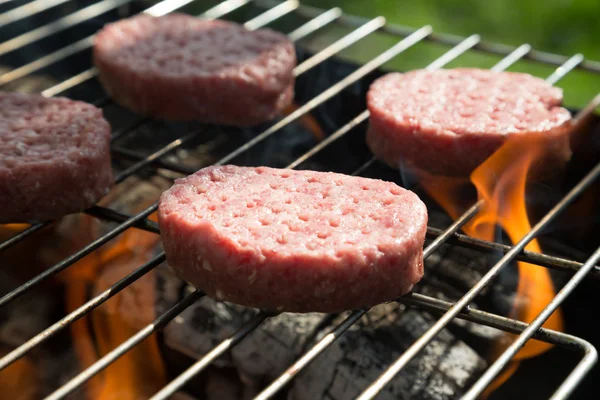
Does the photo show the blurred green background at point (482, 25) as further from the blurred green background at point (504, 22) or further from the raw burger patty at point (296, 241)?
the raw burger patty at point (296, 241)

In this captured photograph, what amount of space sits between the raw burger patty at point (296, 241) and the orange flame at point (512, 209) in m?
0.39

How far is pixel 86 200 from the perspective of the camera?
2188 mm

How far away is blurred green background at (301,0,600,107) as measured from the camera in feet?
14.6

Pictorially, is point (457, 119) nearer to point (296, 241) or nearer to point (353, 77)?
point (353, 77)

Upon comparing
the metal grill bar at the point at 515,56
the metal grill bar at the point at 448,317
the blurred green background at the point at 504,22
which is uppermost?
the metal grill bar at the point at 448,317

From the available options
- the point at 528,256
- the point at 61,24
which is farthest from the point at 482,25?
the point at 528,256

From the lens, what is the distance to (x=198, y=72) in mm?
2639

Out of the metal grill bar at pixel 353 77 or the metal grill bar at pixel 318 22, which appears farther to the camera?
the metal grill bar at pixel 318 22

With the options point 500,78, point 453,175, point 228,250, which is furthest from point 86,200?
point 500,78

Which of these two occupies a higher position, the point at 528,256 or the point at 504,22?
the point at 528,256

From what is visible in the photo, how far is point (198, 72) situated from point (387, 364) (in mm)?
1172

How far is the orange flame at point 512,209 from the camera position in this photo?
7.04 feet

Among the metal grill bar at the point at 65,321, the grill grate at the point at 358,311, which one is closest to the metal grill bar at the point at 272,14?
the grill grate at the point at 358,311

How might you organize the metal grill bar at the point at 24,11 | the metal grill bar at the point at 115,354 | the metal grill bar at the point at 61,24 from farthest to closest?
the metal grill bar at the point at 24,11 < the metal grill bar at the point at 61,24 < the metal grill bar at the point at 115,354
